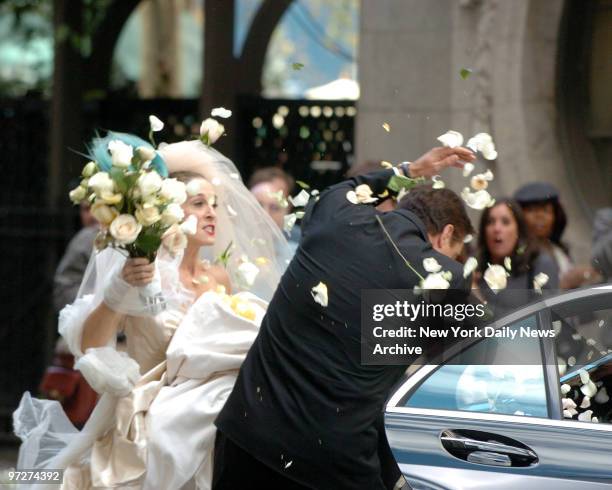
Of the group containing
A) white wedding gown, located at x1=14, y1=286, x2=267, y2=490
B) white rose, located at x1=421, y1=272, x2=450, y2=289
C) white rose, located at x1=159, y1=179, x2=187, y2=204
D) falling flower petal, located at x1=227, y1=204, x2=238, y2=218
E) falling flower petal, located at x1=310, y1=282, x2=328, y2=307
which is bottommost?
white wedding gown, located at x1=14, y1=286, x2=267, y2=490

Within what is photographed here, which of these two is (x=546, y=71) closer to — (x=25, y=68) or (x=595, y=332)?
(x=595, y=332)

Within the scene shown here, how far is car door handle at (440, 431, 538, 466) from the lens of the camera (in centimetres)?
427

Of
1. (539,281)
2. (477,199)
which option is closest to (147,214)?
(477,199)

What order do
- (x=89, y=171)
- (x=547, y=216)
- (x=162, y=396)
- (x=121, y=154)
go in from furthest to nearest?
(x=547, y=216) → (x=162, y=396) → (x=89, y=171) → (x=121, y=154)

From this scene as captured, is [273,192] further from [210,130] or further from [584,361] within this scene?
[584,361]

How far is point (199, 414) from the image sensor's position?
493 centimetres

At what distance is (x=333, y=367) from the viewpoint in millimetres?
4438

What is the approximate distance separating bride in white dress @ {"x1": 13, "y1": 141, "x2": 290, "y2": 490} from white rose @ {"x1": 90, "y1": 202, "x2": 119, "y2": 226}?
0.21 metres

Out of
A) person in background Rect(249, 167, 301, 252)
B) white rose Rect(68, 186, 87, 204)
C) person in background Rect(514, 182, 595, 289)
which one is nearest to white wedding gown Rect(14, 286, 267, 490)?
white rose Rect(68, 186, 87, 204)

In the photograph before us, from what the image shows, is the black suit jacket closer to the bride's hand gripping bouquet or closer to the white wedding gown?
the white wedding gown

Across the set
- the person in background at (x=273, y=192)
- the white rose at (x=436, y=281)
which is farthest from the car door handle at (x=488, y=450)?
the person in background at (x=273, y=192)

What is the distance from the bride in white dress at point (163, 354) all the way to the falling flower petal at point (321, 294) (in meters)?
0.68

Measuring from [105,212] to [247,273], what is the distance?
0.76 metres

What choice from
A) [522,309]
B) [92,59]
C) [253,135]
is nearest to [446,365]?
[522,309]
